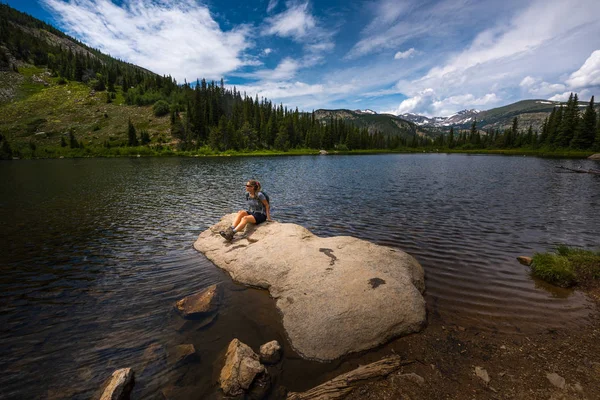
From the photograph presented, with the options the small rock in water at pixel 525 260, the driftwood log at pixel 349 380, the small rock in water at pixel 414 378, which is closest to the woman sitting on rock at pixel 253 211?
the driftwood log at pixel 349 380

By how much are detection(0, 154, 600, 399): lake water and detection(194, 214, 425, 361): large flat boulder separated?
0.50 m

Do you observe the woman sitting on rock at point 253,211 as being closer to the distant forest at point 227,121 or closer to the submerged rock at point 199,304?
the submerged rock at point 199,304

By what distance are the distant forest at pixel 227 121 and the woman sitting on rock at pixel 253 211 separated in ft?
387

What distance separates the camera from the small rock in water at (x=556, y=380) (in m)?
5.02

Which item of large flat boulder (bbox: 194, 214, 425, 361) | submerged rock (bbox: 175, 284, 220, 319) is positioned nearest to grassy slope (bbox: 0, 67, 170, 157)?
large flat boulder (bbox: 194, 214, 425, 361)

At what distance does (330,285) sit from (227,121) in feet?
489

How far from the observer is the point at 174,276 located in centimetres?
1056

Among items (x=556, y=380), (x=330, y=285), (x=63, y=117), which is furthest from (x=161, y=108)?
(x=556, y=380)

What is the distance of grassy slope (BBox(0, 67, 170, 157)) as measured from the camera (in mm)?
114125

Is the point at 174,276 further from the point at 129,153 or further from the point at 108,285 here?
the point at 129,153

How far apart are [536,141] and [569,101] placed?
2221 cm

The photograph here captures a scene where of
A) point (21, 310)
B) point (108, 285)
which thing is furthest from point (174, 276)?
point (21, 310)

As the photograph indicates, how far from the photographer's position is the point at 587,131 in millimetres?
100125

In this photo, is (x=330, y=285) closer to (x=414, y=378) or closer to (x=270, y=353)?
(x=270, y=353)
